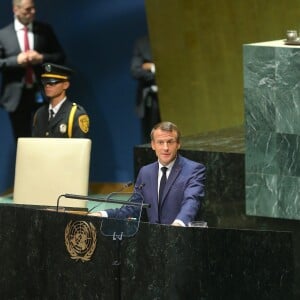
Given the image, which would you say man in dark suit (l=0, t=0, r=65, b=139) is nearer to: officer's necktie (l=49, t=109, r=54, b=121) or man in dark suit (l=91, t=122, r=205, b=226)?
officer's necktie (l=49, t=109, r=54, b=121)

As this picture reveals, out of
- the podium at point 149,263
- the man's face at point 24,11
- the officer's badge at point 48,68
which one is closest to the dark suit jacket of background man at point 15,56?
the man's face at point 24,11

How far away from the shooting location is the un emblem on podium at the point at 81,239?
585 cm

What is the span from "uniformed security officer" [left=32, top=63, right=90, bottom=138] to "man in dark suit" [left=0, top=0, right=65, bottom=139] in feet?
3.60

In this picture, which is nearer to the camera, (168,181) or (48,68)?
(168,181)

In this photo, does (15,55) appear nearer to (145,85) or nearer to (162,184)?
(145,85)

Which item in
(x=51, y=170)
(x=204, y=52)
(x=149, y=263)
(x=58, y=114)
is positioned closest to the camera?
(x=149, y=263)

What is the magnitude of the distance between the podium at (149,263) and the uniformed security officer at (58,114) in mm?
2016

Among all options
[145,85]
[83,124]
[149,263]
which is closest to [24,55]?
[145,85]

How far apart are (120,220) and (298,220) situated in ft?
5.18

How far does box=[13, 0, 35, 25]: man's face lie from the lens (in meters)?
9.38

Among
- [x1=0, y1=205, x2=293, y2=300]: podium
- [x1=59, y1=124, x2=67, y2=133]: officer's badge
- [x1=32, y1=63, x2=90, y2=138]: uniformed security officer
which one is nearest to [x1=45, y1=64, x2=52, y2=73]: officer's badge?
[x1=32, y1=63, x2=90, y2=138]: uniformed security officer

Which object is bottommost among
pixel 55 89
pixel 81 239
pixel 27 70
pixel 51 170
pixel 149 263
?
pixel 149 263

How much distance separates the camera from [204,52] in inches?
365

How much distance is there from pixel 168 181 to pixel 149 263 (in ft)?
2.98
